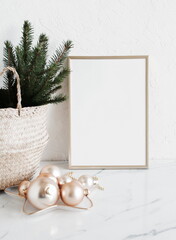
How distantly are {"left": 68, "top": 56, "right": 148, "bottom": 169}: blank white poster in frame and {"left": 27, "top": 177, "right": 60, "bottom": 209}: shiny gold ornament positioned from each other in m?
0.27

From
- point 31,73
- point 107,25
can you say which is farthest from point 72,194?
point 107,25

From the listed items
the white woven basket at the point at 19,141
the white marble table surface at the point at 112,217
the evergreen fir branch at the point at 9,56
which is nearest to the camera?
the white marble table surface at the point at 112,217

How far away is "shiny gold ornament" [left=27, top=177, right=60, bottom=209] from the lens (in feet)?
2.32

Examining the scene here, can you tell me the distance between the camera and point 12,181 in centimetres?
81

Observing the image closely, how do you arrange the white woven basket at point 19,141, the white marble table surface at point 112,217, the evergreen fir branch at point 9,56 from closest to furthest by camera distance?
the white marble table surface at point 112,217 → the white woven basket at point 19,141 → the evergreen fir branch at point 9,56

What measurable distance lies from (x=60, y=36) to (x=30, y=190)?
478mm

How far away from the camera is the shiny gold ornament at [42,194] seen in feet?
2.32

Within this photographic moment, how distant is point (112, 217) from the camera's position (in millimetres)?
694

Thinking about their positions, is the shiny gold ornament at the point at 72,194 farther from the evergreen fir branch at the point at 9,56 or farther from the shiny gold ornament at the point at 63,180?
the evergreen fir branch at the point at 9,56

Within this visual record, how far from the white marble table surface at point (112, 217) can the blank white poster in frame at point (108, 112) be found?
11 centimetres

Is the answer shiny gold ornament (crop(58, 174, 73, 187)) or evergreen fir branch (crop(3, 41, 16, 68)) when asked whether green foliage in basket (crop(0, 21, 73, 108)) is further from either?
shiny gold ornament (crop(58, 174, 73, 187))

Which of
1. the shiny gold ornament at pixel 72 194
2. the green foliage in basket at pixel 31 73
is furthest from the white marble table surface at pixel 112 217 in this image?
the green foliage in basket at pixel 31 73

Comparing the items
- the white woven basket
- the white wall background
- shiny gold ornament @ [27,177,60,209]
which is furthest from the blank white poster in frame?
shiny gold ornament @ [27,177,60,209]

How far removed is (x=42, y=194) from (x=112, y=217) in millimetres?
154
